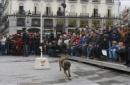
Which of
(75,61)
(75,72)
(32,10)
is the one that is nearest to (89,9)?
(32,10)

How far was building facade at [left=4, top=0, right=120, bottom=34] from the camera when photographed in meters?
101

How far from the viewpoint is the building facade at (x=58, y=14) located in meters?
101

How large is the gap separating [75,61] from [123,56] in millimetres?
7585

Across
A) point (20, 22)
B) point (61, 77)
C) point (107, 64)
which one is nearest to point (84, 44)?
point (107, 64)

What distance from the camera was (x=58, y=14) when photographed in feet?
341

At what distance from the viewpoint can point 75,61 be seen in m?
25.5

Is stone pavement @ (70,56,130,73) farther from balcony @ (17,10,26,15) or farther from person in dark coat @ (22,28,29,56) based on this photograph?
balcony @ (17,10,26,15)

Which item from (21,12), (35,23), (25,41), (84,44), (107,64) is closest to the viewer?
(107,64)

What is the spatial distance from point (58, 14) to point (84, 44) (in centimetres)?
7932

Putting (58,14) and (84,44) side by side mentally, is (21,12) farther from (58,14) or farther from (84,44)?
(84,44)

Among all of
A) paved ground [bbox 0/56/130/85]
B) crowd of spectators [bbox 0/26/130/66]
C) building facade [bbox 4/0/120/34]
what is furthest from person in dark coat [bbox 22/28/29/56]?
building facade [bbox 4/0/120/34]

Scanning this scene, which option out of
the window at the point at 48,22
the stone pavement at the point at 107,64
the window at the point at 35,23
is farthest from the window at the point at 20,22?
the stone pavement at the point at 107,64

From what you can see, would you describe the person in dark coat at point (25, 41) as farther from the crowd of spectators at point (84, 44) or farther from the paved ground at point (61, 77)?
the paved ground at point (61, 77)

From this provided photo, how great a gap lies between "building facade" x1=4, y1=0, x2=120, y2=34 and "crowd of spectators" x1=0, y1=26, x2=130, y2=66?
2548 inches
